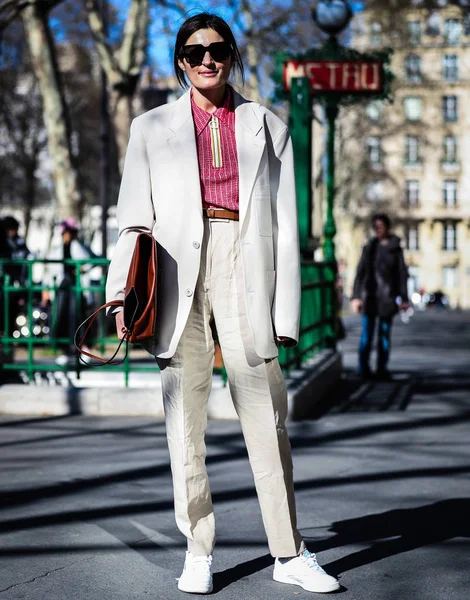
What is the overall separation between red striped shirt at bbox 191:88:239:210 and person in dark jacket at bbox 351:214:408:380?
27.5 feet

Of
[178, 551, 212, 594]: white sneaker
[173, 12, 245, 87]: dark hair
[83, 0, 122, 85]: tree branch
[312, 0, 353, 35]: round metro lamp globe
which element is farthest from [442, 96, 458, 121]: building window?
[178, 551, 212, 594]: white sneaker

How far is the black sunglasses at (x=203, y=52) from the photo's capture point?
4.12 meters

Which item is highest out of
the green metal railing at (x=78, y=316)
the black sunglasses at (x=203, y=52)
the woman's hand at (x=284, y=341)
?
the black sunglasses at (x=203, y=52)

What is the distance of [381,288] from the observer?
12.7 metres

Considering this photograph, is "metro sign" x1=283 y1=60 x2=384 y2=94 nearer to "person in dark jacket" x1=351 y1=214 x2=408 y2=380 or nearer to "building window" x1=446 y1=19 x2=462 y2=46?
"person in dark jacket" x1=351 y1=214 x2=408 y2=380

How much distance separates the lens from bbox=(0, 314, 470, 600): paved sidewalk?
171 inches

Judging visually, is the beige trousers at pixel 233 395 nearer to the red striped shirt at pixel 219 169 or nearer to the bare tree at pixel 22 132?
the red striped shirt at pixel 219 169

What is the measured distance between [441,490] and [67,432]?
313 cm

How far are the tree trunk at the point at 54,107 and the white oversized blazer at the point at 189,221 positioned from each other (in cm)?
1372

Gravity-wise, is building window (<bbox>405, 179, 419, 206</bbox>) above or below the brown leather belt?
above

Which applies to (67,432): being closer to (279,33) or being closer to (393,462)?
(393,462)

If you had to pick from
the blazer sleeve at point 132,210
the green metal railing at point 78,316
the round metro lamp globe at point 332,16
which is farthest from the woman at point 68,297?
the blazer sleeve at point 132,210

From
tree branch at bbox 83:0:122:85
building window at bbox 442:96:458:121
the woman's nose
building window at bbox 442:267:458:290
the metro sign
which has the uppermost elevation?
building window at bbox 442:96:458:121

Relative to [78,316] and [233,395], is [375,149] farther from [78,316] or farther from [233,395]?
[233,395]
